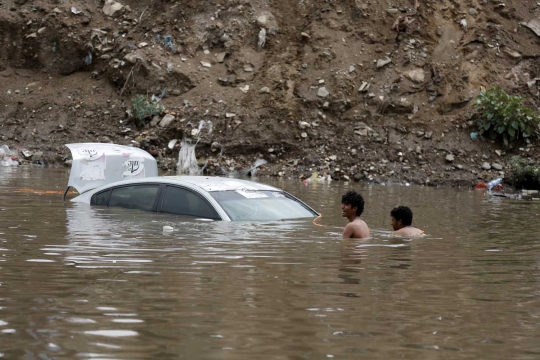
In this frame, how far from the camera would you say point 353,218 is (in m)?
10.0

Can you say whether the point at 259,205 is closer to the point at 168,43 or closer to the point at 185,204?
the point at 185,204

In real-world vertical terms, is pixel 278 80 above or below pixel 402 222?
above

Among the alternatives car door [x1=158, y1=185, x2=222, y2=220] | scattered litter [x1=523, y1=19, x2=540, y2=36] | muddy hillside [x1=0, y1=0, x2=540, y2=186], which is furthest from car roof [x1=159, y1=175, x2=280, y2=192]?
scattered litter [x1=523, y1=19, x2=540, y2=36]

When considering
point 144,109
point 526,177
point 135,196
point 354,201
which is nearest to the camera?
point 354,201

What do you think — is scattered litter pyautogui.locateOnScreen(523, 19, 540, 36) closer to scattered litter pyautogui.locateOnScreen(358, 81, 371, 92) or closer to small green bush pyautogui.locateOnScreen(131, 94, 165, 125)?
scattered litter pyautogui.locateOnScreen(358, 81, 371, 92)

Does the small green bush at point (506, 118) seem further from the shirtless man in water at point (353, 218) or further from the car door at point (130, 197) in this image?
the shirtless man in water at point (353, 218)

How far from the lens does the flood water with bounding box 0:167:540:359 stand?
4676mm

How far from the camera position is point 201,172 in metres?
23.3

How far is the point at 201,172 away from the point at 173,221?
12.8m

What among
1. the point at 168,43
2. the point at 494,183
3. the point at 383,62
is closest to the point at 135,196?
the point at 494,183

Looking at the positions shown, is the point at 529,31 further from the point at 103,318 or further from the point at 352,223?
the point at 103,318

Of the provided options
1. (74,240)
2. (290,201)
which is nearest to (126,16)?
(290,201)

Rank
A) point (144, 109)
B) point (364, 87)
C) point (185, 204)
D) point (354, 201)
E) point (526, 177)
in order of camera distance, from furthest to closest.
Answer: point (144, 109), point (364, 87), point (526, 177), point (185, 204), point (354, 201)

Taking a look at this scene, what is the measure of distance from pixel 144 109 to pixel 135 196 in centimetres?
1435
